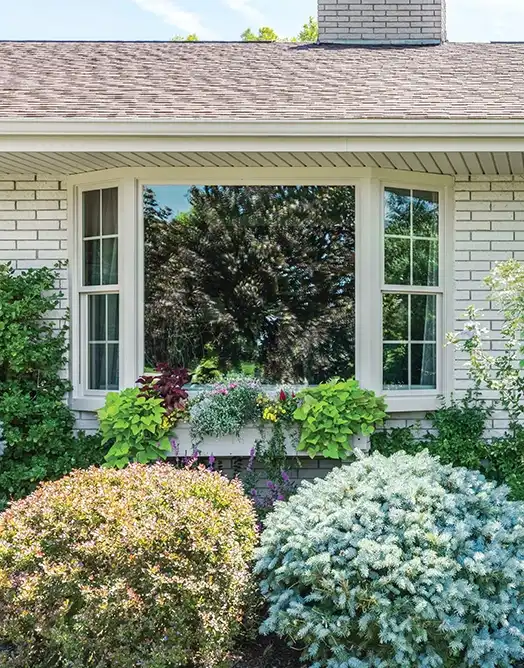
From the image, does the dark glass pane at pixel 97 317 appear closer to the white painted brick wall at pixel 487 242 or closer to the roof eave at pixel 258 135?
the roof eave at pixel 258 135

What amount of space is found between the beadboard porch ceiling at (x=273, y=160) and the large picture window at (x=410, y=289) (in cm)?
31

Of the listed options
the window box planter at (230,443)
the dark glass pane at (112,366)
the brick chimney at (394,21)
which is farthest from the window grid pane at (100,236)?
the brick chimney at (394,21)

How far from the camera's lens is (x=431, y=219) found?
535 cm

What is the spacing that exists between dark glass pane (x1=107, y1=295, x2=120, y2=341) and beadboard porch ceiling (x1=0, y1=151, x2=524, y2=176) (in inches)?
39.5

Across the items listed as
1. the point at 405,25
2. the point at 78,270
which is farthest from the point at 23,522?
the point at 405,25

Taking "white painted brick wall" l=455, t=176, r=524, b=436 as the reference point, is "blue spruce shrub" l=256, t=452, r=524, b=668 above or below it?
below

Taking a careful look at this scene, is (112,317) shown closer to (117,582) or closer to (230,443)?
(230,443)

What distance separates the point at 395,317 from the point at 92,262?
7.85ft

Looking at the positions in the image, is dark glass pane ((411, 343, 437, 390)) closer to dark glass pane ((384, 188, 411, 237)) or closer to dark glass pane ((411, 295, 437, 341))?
dark glass pane ((411, 295, 437, 341))

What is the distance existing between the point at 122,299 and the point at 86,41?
4142 mm

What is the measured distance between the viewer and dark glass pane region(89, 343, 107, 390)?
5.31 meters

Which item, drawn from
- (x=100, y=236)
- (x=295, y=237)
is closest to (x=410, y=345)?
(x=295, y=237)

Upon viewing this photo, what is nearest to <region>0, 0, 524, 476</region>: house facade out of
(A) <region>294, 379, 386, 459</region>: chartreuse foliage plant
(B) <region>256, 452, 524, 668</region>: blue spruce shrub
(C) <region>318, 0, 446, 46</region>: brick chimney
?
(A) <region>294, 379, 386, 459</region>: chartreuse foliage plant

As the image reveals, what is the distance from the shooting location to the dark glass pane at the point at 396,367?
520 centimetres
